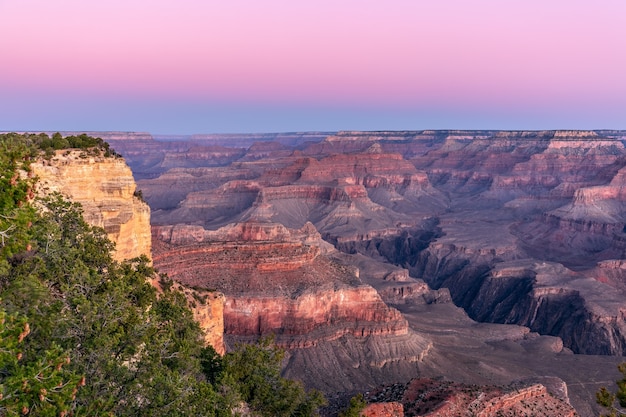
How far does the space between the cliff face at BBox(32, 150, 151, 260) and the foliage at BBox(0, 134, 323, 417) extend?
22.8 ft

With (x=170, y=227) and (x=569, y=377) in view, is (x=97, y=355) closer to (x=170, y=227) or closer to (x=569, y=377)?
(x=569, y=377)

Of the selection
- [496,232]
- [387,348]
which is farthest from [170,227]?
[496,232]

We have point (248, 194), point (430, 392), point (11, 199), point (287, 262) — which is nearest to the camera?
point (11, 199)

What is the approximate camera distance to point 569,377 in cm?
6544

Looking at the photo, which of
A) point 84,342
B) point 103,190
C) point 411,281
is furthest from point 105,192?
point 411,281

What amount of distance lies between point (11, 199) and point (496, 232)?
15823cm

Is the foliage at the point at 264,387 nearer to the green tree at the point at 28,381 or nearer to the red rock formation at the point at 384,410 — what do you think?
the red rock formation at the point at 384,410

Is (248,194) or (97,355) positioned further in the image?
(248,194)

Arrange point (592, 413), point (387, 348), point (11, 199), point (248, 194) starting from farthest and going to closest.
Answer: point (248, 194)
point (387, 348)
point (592, 413)
point (11, 199)

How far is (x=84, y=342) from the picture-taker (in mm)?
17328

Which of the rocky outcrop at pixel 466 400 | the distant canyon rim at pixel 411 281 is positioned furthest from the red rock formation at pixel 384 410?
the distant canyon rim at pixel 411 281

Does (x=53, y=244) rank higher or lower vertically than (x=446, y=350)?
higher

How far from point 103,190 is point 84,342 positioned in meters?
17.7

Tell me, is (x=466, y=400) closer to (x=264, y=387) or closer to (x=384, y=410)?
(x=384, y=410)
